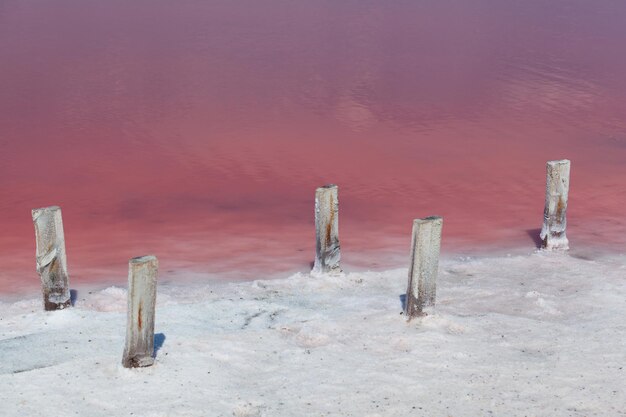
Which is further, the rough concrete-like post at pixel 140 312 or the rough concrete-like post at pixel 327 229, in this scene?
the rough concrete-like post at pixel 327 229

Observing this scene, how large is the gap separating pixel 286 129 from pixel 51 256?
1008 cm

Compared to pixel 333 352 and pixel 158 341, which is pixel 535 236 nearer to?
pixel 333 352

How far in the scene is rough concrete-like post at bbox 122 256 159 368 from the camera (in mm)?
7242

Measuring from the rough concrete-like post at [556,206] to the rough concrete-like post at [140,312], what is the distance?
17.3ft

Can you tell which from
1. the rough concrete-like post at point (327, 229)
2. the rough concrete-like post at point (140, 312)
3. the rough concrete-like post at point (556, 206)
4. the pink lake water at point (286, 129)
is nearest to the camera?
the rough concrete-like post at point (140, 312)

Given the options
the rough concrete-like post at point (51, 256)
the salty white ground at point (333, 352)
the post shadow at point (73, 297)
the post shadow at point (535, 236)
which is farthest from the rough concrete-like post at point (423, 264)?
the post shadow at point (535, 236)

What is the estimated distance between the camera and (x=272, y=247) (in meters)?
12.1

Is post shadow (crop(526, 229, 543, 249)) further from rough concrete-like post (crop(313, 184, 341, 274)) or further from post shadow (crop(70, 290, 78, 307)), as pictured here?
post shadow (crop(70, 290, 78, 307))

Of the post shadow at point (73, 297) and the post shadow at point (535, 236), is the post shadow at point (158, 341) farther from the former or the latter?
the post shadow at point (535, 236)

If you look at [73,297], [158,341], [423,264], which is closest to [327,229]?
[423,264]

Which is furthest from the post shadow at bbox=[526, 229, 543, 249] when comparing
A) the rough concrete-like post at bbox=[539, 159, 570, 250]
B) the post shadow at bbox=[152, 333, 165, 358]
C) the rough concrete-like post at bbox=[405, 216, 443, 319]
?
the post shadow at bbox=[152, 333, 165, 358]

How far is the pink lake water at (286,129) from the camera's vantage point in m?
12.6

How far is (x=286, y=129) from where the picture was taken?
18.3 m

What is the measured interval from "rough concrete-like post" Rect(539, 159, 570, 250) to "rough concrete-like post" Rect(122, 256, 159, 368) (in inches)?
207
